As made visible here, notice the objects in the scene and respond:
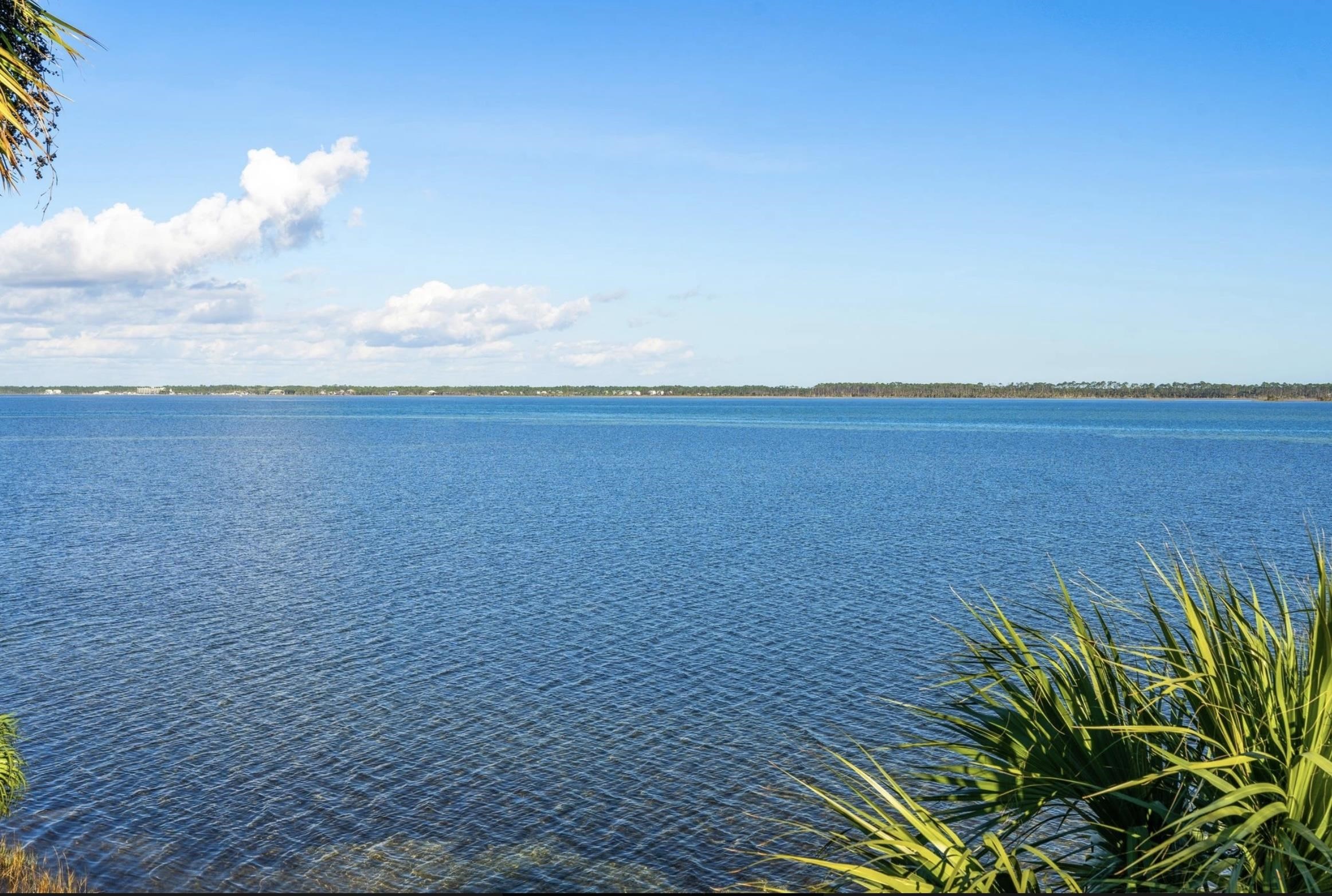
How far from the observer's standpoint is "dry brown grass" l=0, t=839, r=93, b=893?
45.6ft

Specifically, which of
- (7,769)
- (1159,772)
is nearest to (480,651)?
(7,769)

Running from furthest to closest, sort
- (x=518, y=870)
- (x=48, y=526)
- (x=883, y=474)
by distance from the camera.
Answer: (x=883, y=474) → (x=48, y=526) → (x=518, y=870)

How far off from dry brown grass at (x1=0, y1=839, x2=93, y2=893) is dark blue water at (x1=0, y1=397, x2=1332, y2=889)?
483mm

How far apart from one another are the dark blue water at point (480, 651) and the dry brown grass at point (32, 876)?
483mm

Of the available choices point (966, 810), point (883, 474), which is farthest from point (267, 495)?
point (966, 810)

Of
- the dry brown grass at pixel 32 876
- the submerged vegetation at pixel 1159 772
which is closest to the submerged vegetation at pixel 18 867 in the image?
the dry brown grass at pixel 32 876

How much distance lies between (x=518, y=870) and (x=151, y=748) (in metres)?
9.62

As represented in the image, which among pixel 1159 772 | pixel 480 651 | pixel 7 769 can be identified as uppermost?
pixel 1159 772

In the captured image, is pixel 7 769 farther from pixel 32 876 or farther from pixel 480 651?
pixel 480 651

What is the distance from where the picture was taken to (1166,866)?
6125mm

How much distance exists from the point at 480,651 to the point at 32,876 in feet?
46.8

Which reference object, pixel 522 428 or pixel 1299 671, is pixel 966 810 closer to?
pixel 1299 671

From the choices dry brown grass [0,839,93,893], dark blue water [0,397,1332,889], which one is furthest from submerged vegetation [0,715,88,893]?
dark blue water [0,397,1332,889]

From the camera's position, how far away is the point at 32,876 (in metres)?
14.5
